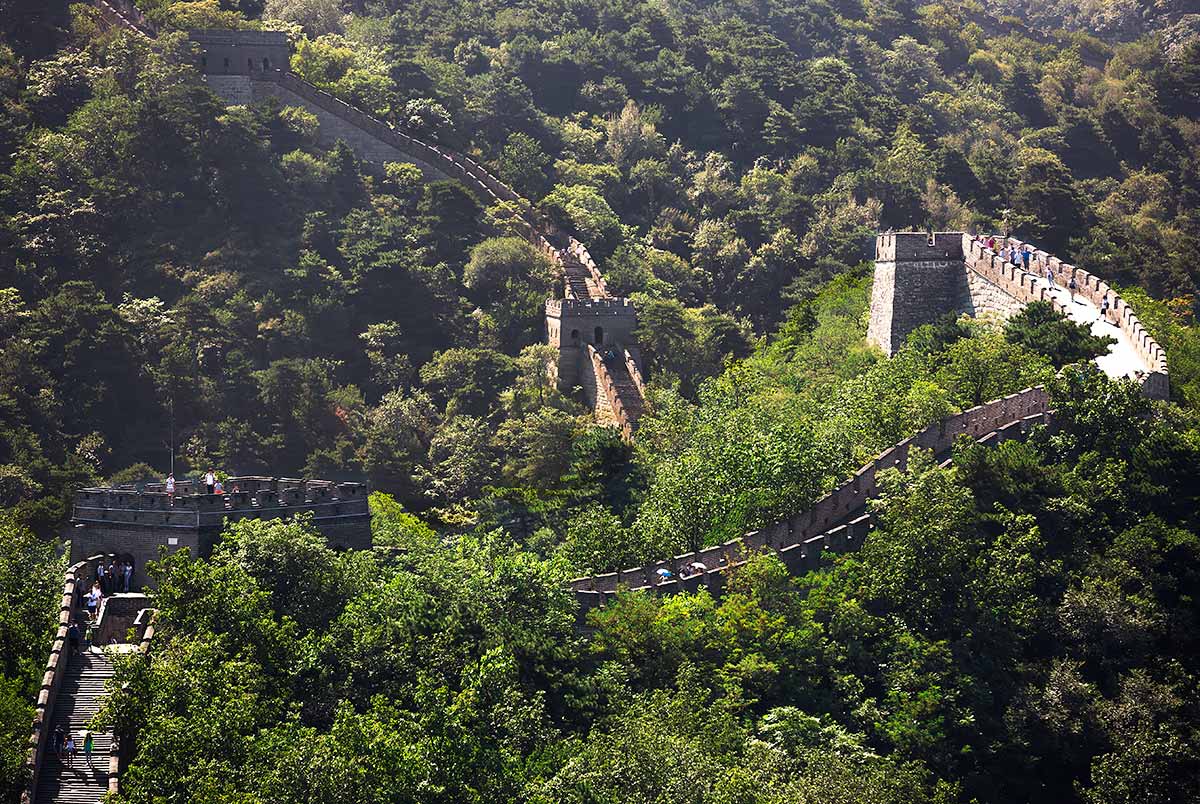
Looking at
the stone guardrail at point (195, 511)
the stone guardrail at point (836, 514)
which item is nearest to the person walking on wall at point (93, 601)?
the stone guardrail at point (195, 511)

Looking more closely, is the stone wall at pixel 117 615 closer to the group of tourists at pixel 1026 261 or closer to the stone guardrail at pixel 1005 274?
the stone guardrail at pixel 1005 274

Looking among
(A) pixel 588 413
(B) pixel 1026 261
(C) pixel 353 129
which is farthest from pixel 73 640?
(C) pixel 353 129

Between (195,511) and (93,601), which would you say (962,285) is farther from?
(93,601)

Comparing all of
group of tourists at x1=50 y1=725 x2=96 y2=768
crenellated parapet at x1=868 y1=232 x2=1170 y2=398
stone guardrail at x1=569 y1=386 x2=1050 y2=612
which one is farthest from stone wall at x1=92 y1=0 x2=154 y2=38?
group of tourists at x1=50 y1=725 x2=96 y2=768

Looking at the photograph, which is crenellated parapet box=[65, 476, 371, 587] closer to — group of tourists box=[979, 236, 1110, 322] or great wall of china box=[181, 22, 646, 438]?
group of tourists box=[979, 236, 1110, 322]

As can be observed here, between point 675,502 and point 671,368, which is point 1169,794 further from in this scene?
point 671,368

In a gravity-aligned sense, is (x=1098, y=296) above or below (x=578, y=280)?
below
